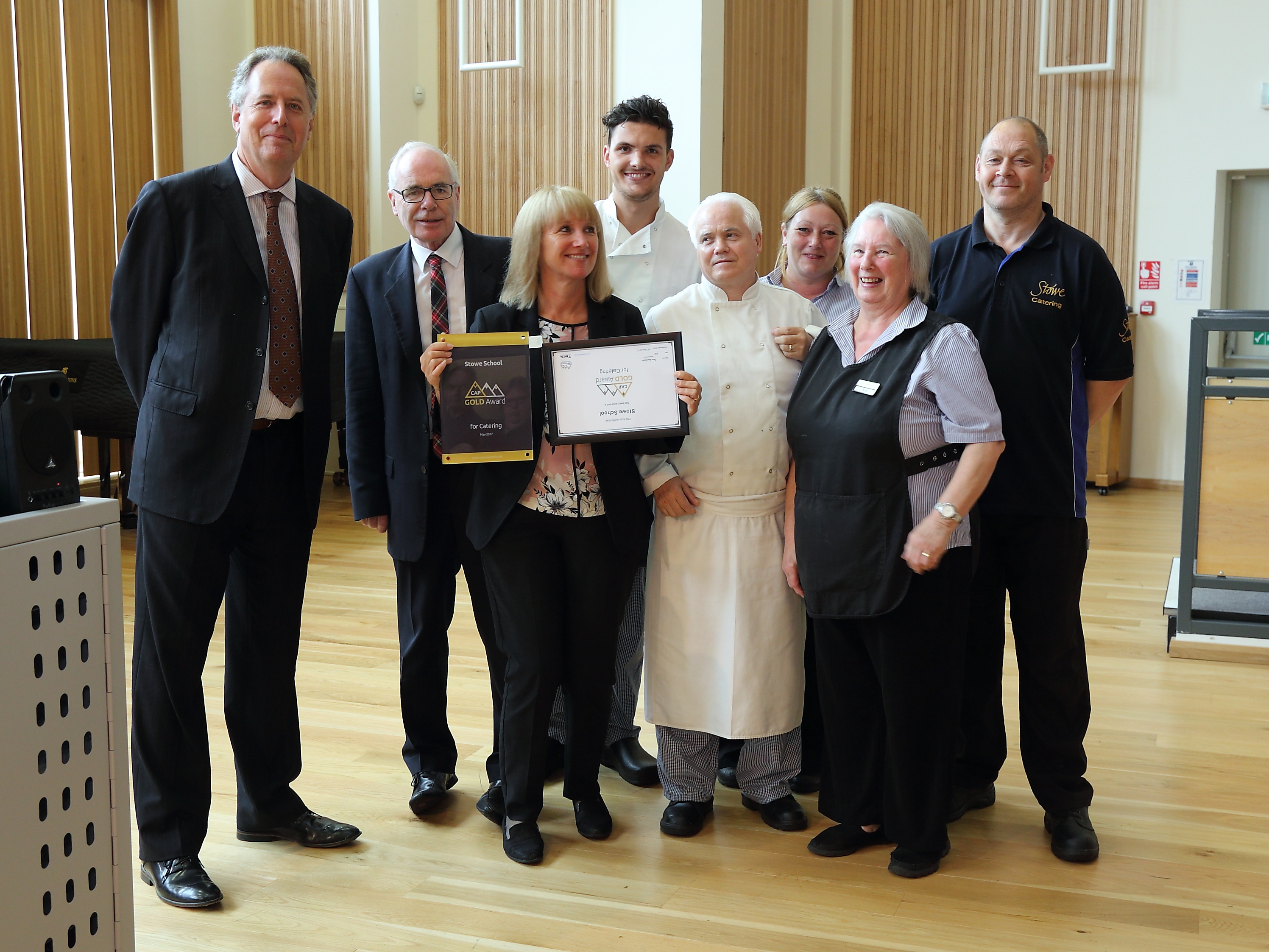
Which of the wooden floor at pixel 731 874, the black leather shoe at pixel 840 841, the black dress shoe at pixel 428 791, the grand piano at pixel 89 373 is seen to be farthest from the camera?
the grand piano at pixel 89 373

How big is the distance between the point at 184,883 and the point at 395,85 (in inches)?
268

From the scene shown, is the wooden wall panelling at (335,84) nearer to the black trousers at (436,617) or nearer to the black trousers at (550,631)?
the black trousers at (436,617)

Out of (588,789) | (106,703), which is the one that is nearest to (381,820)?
Result: (588,789)

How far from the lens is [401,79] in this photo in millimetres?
8273

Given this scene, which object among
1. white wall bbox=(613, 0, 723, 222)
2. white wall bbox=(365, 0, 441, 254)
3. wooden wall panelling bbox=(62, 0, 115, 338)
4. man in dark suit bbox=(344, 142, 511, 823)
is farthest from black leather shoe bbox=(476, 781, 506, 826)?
white wall bbox=(365, 0, 441, 254)

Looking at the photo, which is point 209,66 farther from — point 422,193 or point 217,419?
point 217,419

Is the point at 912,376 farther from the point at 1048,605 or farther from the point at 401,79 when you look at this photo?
the point at 401,79

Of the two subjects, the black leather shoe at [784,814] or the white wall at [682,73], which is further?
the white wall at [682,73]

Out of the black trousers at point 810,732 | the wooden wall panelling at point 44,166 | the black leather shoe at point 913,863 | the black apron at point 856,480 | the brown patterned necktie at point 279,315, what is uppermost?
the wooden wall panelling at point 44,166

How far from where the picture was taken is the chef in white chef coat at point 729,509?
2.71m

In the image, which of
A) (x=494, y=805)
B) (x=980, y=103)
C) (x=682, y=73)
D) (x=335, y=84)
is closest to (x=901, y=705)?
(x=494, y=805)

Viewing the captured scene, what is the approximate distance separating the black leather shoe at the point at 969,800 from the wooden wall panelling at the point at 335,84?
255 inches

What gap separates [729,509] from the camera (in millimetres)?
2750

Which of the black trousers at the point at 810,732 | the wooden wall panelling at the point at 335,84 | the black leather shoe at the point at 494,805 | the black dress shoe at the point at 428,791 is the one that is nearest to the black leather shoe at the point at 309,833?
the black dress shoe at the point at 428,791
